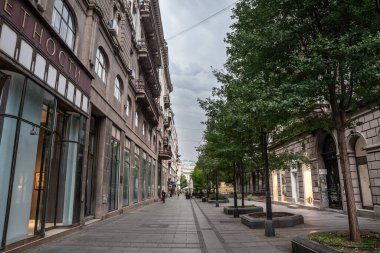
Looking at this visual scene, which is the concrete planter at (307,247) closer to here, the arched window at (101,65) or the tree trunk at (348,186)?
the tree trunk at (348,186)

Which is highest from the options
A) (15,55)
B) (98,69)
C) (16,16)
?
(98,69)

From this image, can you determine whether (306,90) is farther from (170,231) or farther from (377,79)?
(170,231)

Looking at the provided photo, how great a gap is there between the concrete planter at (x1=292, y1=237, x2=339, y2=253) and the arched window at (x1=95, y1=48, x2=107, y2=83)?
12.6 meters

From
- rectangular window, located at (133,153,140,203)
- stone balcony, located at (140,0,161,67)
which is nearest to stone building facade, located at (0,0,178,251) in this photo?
rectangular window, located at (133,153,140,203)

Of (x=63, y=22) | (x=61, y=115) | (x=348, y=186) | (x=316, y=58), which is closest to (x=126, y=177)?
(x=61, y=115)

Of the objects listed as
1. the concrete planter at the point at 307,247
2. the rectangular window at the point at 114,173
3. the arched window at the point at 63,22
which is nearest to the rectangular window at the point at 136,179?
the rectangular window at the point at 114,173

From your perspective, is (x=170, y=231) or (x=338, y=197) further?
(x=338, y=197)

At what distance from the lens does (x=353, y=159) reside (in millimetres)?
18016

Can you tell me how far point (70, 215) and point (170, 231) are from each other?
13.3 ft

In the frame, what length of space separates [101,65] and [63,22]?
191 inches

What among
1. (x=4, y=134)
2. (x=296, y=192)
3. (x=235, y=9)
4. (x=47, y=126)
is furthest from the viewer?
(x=296, y=192)

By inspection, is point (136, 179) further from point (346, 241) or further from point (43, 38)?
point (346, 241)

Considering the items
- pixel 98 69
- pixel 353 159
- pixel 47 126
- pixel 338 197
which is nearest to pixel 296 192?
pixel 338 197

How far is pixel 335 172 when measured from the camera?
68.6ft
